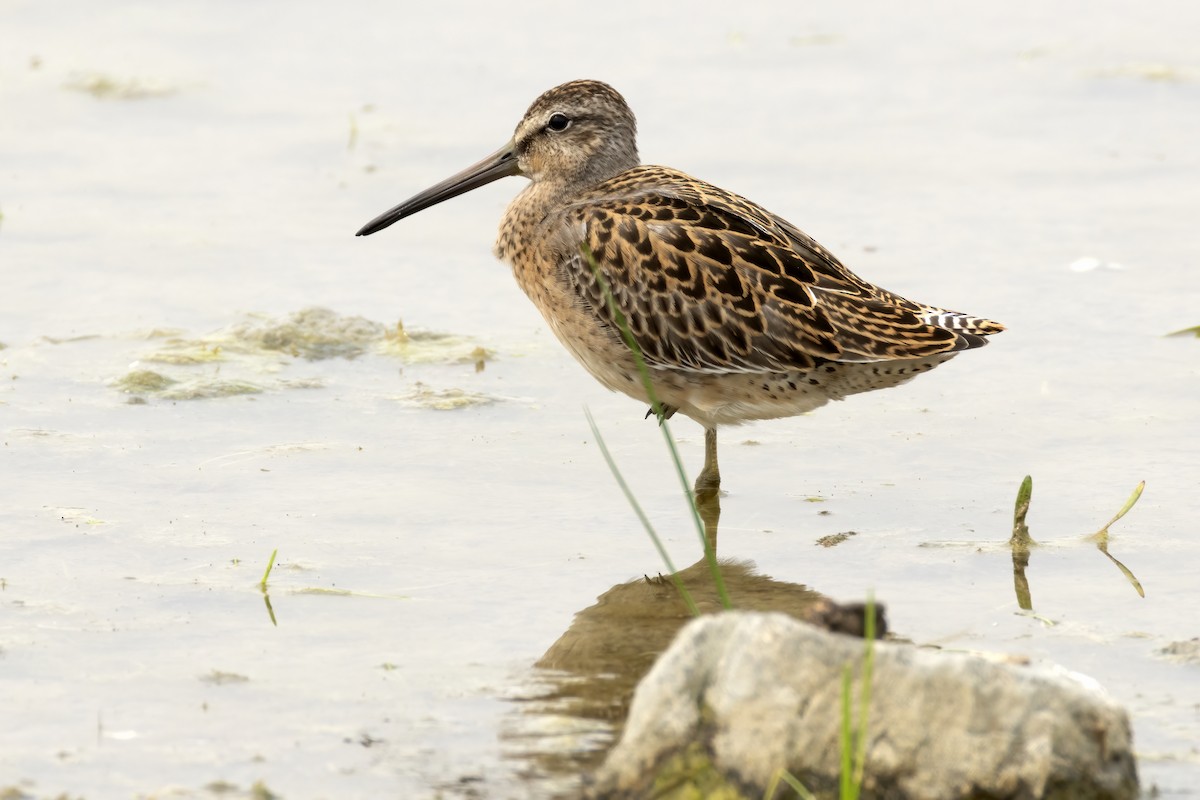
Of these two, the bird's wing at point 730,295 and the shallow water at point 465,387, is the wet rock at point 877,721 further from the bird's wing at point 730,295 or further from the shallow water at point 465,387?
the bird's wing at point 730,295

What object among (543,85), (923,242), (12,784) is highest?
(543,85)

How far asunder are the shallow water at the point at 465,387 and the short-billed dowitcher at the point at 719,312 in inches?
13.5

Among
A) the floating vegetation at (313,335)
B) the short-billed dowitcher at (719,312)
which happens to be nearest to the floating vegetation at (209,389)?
the floating vegetation at (313,335)

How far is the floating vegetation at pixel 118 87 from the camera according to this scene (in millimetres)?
10016

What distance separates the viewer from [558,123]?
22.9 ft

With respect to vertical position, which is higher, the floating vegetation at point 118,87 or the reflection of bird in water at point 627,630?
the floating vegetation at point 118,87

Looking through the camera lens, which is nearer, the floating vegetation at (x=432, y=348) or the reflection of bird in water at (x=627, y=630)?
the reflection of bird in water at (x=627, y=630)

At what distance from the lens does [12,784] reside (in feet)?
13.6

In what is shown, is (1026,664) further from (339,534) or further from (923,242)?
(923,242)

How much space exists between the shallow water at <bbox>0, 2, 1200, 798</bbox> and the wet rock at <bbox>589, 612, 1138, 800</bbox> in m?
0.48

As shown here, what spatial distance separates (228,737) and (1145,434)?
11.8 ft

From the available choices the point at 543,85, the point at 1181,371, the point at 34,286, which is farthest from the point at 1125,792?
the point at 543,85

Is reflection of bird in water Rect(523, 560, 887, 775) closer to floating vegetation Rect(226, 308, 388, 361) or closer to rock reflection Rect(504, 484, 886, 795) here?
rock reflection Rect(504, 484, 886, 795)

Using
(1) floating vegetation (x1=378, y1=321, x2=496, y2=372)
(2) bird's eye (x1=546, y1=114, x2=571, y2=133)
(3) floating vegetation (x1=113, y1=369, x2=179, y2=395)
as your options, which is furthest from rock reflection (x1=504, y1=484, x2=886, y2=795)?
(3) floating vegetation (x1=113, y1=369, x2=179, y2=395)
